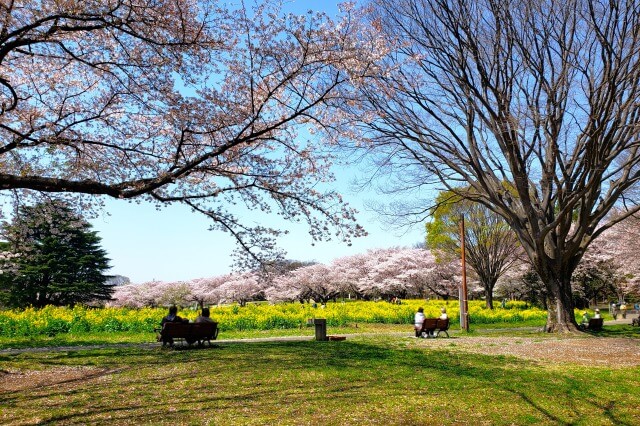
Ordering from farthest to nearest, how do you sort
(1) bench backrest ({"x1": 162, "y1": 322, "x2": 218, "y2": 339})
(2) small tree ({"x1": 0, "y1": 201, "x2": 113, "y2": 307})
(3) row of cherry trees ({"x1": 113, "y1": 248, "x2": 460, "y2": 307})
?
1. (3) row of cherry trees ({"x1": 113, "y1": 248, "x2": 460, "y2": 307})
2. (2) small tree ({"x1": 0, "y1": 201, "x2": 113, "y2": 307})
3. (1) bench backrest ({"x1": 162, "y1": 322, "x2": 218, "y2": 339})

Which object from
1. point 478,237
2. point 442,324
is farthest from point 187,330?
point 478,237

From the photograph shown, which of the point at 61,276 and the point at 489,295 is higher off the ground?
the point at 61,276

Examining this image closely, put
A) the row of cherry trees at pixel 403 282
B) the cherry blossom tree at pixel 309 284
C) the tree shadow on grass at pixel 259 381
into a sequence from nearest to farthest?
the tree shadow on grass at pixel 259 381 → the row of cherry trees at pixel 403 282 → the cherry blossom tree at pixel 309 284

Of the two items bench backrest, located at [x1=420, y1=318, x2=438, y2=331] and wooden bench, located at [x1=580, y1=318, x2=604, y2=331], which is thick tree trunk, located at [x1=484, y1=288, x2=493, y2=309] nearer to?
wooden bench, located at [x1=580, y1=318, x2=604, y2=331]

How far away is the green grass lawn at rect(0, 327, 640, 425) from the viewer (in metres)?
6.17

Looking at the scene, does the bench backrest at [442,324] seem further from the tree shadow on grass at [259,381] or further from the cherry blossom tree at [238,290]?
the cherry blossom tree at [238,290]

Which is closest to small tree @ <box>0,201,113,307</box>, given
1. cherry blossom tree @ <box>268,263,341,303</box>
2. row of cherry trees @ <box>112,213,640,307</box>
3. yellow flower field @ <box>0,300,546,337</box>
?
row of cherry trees @ <box>112,213,640,307</box>

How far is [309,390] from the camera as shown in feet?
24.5

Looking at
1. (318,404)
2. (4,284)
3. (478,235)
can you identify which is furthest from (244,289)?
(318,404)

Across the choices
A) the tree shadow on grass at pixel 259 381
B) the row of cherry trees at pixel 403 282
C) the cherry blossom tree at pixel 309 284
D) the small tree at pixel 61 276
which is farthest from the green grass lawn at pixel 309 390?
the cherry blossom tree at pixel 309 284

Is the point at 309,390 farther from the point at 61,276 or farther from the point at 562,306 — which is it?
the point at 61,276

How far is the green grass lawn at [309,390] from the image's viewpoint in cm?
617

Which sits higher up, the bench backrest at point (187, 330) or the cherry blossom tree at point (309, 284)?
the cherry blossom tree at point (309, 284)

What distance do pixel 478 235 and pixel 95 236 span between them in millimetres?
35132
